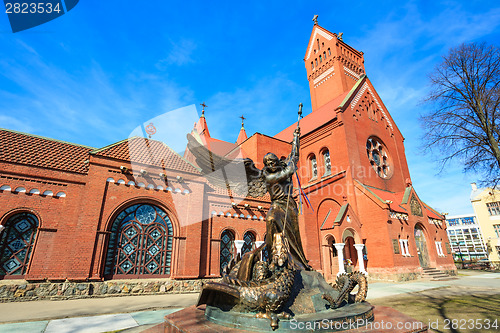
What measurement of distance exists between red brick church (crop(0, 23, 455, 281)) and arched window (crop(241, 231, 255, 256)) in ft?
0.22

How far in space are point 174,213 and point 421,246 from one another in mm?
16916

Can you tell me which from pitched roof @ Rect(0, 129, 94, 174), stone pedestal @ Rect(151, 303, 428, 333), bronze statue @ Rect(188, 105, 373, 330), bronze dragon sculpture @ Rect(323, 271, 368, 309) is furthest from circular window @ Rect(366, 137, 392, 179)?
pitched roof @ Rect(0, 129, 94, 174)

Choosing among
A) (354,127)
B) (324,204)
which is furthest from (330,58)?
(324,204)

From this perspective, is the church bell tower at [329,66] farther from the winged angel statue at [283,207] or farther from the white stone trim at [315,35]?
the winged angel statue at [283,207]

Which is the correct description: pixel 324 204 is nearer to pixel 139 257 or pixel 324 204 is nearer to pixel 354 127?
pixel 354 127

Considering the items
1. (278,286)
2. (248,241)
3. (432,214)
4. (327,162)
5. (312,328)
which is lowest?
(312,328)

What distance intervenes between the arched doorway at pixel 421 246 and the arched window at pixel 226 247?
42.1 ft

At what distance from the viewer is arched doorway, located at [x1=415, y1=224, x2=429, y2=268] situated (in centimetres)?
1670

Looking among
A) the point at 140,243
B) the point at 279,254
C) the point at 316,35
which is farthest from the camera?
the point at 316,35

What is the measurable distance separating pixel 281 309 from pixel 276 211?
5.73 ft

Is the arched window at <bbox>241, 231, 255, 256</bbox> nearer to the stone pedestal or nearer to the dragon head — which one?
the stone pedestal

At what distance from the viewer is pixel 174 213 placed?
41.0ft

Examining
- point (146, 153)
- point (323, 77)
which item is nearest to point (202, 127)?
point (323, 77)

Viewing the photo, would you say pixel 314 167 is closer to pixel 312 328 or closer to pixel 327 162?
pixel 327 162
